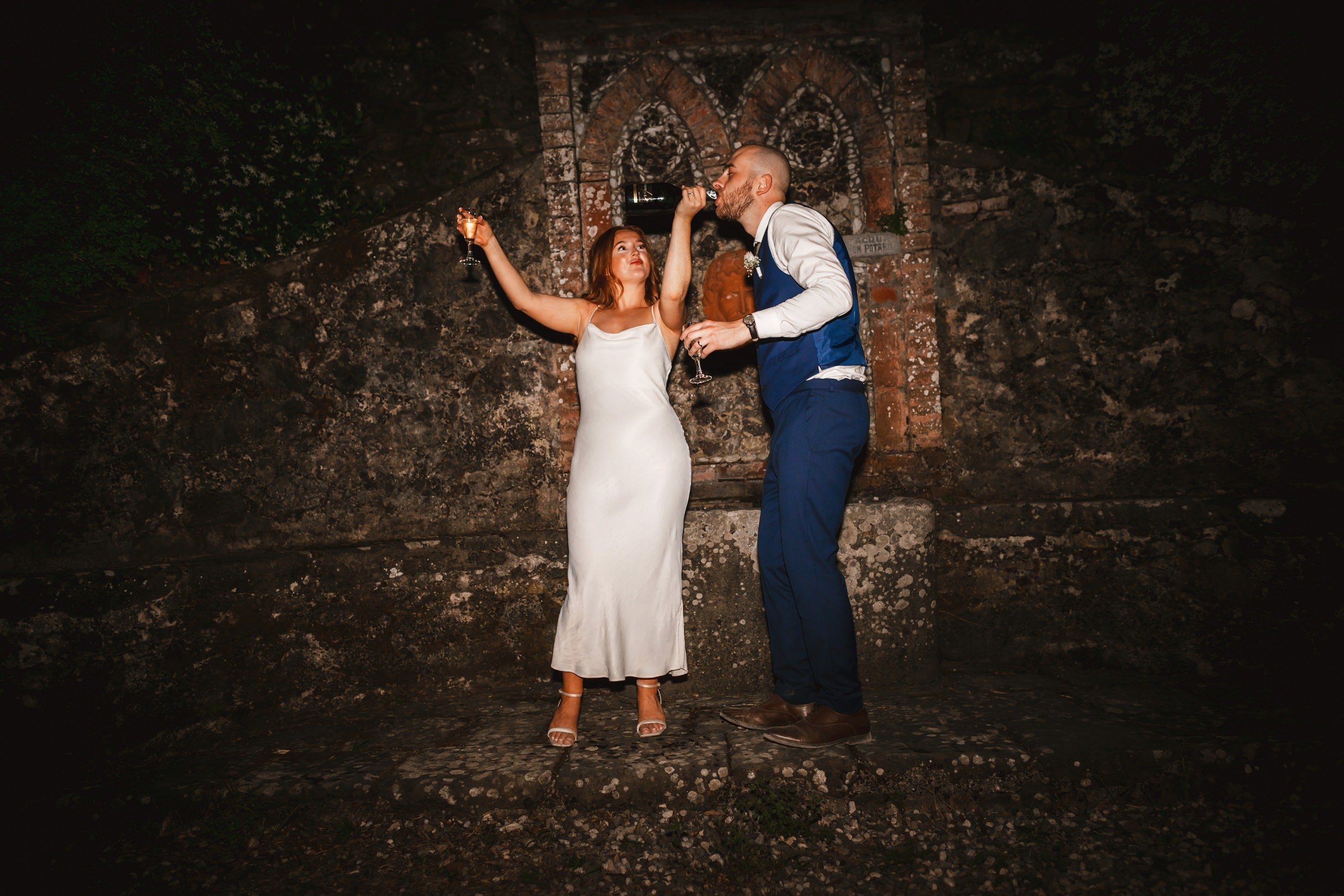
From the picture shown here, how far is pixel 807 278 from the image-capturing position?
232 centimetres

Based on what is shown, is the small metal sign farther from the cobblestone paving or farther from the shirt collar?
the cobblestone paving

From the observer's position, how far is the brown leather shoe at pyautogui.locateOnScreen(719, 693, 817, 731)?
101 inches

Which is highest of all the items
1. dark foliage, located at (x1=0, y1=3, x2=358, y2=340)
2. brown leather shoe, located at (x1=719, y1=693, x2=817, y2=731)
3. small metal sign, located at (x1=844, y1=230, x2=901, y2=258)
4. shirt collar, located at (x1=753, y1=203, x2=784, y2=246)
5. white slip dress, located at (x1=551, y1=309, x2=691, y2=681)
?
dark foliage, located at (x1=0, y1=3, x2=358, y2=340)

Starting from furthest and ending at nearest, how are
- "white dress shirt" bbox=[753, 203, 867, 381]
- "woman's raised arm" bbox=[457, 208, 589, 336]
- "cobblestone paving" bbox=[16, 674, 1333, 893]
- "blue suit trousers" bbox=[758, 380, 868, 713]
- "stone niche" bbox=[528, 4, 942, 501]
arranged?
1. "stone niche" bbox=[528, 4, 942, 501]
2. "woman's raised arm" bbox=[457, 208, 589, 336]
3. "blue suit trousers" bbox=[758, 380, 868, 713]
4. "white dress shirt" bbox=[753, 203, 867, 381]
5. "cobblestone paving" bbox=[16, 674, 1333, 893]

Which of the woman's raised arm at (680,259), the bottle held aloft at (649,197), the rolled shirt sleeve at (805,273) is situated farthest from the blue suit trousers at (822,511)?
the bottle held aloft at (649,197)

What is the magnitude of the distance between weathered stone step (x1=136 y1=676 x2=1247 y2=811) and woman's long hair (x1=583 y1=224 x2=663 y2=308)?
70.8 inches

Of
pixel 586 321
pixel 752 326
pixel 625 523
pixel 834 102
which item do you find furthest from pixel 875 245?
pixel 625 523

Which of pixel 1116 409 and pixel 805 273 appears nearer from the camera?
pixel 805 273

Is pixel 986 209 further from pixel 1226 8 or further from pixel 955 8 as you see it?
pixel 1226 8

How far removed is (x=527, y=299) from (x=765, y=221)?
3.32ft

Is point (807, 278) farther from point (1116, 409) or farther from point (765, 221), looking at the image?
point (1116, 409)

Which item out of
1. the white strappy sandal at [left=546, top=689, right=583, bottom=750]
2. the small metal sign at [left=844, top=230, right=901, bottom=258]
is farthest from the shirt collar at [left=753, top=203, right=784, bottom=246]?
the white strappy sandal at [left=546, top=689, right=583, bottom=750]

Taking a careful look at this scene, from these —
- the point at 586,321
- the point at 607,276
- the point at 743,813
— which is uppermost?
→ the point at 607,276

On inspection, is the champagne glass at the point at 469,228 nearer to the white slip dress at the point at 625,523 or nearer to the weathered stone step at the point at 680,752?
the white slip dress at the point at 625,523
